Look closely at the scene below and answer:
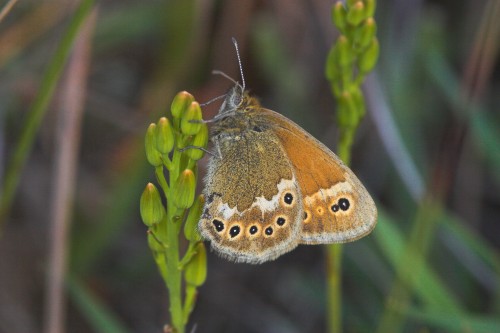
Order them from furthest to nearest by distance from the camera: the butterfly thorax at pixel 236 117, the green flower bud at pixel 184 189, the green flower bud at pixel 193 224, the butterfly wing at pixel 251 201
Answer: the butterfly thorax at pixel 236 117
the butterfly wing at pixel 251 201
the green flower bud at pixel 193 224
the green flower bud at pixel 184 189

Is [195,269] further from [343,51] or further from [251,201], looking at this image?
[343,51]

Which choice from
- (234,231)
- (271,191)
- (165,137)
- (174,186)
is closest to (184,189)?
(174,186)

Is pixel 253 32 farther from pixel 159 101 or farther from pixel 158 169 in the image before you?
pixel 158 169

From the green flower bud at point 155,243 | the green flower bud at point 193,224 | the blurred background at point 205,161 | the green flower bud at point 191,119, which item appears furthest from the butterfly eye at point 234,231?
the blurred background at point 205,161

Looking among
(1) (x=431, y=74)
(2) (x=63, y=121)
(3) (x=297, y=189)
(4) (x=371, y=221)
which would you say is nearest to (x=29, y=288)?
(2) (x=63, y=121)

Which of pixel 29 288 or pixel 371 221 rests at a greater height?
pixel 371 221

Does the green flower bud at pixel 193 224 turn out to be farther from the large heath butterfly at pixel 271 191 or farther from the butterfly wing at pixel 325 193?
the butterfly wing at pixel 325 193
